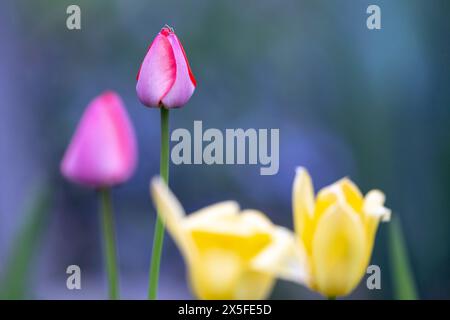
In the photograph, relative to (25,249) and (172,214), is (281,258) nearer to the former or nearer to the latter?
(172,214)

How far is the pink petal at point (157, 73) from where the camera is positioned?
1.51 ft

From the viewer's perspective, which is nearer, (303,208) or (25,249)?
(303,208)

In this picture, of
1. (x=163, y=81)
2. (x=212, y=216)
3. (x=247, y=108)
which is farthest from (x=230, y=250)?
(x=247, y=108)

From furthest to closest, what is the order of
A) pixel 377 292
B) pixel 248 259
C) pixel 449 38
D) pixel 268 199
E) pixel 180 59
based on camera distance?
pixel 268 199 < pixel 377 292 < pixel 449 38 < pixel 180 59 < pixel 248 259

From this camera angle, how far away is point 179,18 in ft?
5.06

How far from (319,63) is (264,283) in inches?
46.4

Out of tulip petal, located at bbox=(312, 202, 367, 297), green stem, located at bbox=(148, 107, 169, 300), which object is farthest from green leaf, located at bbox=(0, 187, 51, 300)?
tulip petal, located at bbox=(312, 202, 367, 297)

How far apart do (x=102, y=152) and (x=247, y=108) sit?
1.08 metres

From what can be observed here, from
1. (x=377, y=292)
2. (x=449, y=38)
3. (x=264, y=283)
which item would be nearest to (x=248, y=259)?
(x=264, y=283)

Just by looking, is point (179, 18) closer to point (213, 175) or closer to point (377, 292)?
point (213, 175)

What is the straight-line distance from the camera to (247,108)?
148 centimetres

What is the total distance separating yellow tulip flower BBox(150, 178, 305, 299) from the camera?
0.33m

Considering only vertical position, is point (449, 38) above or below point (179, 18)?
below

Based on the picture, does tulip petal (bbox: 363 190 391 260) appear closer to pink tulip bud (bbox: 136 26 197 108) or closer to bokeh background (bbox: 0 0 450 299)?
pink tulip bud (bbox: 136 26 197 108)
